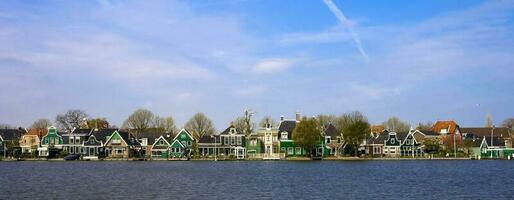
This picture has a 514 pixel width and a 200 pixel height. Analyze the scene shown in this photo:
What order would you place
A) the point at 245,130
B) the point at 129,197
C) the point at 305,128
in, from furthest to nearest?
the point at 245,130 → the point at 305,128 → the point at 129,197

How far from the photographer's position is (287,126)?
95.1 m

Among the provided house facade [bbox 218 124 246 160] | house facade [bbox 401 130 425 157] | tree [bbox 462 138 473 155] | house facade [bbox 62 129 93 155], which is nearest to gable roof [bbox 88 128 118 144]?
house facade [bbox 62 129 93 155]

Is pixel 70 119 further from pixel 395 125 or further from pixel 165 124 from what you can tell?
pixel 395 125

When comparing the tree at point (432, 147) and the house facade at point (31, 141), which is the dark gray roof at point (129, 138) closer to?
the house facade at point (31, 141)

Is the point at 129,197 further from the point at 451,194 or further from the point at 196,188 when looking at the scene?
the point at 451,194

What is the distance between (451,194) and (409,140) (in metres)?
62.6

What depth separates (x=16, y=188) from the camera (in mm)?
38844

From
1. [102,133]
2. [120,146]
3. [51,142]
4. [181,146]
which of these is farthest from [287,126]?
[51,142]

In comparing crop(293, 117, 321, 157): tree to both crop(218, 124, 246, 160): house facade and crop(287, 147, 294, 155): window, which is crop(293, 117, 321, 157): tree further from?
crop(218, 124, 246, 160): house facade

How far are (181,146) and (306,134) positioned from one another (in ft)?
64.0

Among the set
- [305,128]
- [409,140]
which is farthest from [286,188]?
[409,140]

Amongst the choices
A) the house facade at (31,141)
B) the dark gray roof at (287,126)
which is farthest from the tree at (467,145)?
the house facade at (31,141)

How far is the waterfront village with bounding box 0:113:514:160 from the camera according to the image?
94.2 meters

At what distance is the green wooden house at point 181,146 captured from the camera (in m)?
94.6
